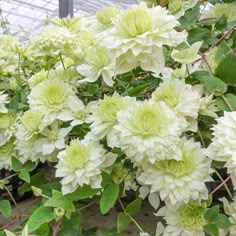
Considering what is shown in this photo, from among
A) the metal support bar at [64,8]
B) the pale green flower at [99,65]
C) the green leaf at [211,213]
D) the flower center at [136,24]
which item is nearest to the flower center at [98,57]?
the pale green flower at [99,65]

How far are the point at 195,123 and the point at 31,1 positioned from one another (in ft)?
14.1

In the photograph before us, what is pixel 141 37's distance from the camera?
41 centimetres

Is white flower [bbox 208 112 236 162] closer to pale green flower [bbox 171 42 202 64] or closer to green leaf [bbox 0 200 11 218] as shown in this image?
pale green flower [bbox 171 42 202 64]

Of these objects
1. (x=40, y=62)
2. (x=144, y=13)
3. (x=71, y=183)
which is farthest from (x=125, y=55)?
(x=40, y=62)

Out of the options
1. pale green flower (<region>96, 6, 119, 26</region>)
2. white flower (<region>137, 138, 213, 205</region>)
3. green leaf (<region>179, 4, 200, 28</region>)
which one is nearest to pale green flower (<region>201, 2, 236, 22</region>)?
green leaf (<region>179, 4, 200, 28</region>)

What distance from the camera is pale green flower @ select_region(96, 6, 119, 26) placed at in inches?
21.4

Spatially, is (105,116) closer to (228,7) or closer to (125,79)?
(125,79)

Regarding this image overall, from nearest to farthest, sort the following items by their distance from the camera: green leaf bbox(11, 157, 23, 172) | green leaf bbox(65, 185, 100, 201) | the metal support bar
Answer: green leaf bbox(65, 185, 100, 201) → green leaf bbox(11, 157, 23, 172) → the metal support bar

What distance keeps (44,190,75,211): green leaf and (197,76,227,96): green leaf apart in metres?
0.20

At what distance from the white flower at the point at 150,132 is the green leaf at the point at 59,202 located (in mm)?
106

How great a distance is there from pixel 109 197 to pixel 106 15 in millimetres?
229

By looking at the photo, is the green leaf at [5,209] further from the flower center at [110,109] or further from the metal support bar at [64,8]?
the metal support bar at [64,8]

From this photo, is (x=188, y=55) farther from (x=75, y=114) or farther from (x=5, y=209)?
(x=5, y=209)

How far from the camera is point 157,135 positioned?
0.40 metres
